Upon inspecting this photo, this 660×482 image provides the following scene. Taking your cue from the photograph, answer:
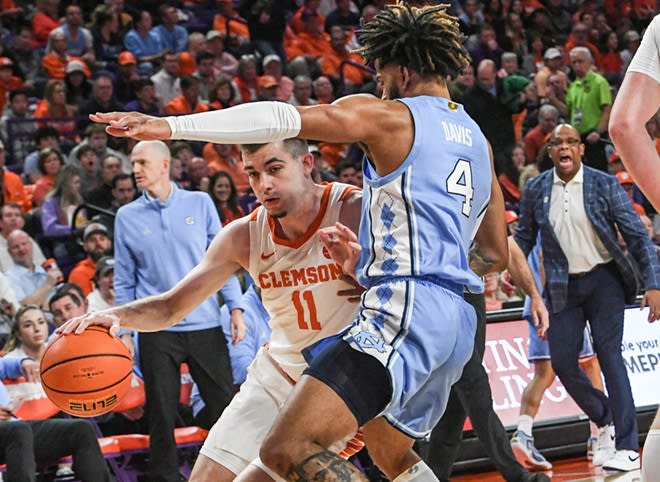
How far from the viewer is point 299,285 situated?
432 centimetres

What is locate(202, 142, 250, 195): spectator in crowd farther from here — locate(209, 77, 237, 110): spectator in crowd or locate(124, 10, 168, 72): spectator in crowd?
locate(124, 10, 168, 72): spectator in crowd

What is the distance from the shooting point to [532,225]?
760cm

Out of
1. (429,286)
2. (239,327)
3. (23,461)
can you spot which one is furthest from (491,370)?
(429,286)

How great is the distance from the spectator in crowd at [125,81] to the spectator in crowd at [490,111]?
364 cm

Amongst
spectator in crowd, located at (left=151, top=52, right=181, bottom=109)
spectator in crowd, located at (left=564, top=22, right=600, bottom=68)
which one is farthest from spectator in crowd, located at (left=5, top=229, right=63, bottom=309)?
spectator in crowd, located at (left=564, top=22, right=600, bottom=68)

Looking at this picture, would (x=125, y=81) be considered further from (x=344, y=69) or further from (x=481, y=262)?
(x=481, y=262)

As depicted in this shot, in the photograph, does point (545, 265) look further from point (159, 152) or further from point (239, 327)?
point (159, 152)

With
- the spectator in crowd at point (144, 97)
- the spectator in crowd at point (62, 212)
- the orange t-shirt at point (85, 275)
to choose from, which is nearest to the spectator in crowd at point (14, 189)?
the spectator in crowd at point (62, 212)

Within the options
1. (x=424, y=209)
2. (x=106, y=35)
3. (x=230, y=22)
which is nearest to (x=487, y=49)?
(x=230, y=22)

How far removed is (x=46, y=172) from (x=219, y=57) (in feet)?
12.4

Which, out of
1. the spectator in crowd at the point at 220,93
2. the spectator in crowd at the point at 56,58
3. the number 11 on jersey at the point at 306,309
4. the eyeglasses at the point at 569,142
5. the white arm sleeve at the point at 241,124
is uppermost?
the spectator in crowd at the point at 56,58

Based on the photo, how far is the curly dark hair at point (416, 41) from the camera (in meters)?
3.85

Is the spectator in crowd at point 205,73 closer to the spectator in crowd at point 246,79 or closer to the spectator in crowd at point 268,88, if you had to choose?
the spectator in crowd at point 246,79

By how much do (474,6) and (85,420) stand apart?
10894mm
